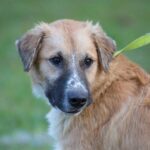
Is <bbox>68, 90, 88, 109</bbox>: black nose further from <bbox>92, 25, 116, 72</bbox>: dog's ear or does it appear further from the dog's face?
<bbox>92, 25, 116, 72</bbox>: dog's ear

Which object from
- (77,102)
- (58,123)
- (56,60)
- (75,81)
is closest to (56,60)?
(56,60)

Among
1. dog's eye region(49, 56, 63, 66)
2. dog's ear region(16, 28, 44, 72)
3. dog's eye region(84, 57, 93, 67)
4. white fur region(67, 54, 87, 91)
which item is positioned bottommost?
white fur region(67, 54, 87, 91)

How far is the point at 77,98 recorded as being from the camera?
8.17 meters

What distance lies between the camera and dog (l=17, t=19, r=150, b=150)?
843cm

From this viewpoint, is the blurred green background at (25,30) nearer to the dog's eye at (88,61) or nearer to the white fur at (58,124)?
the white fur at (58,124)

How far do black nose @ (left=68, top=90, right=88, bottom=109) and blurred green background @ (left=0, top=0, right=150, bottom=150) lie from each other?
128 inches

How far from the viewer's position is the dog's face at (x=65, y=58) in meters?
8.35

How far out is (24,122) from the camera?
42.7 feet

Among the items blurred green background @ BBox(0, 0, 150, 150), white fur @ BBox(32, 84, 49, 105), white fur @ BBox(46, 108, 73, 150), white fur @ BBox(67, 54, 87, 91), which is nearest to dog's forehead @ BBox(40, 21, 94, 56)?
white fur @ BBox(67, 54, 87, 91)

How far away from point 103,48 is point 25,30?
43.5ft

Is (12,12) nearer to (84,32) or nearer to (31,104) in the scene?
(31,104)

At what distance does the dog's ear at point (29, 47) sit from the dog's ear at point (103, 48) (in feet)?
1.85

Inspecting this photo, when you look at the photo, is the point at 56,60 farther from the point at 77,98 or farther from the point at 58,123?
the point at 58,123

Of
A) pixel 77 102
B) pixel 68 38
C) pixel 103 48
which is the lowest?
pixel 77 102
